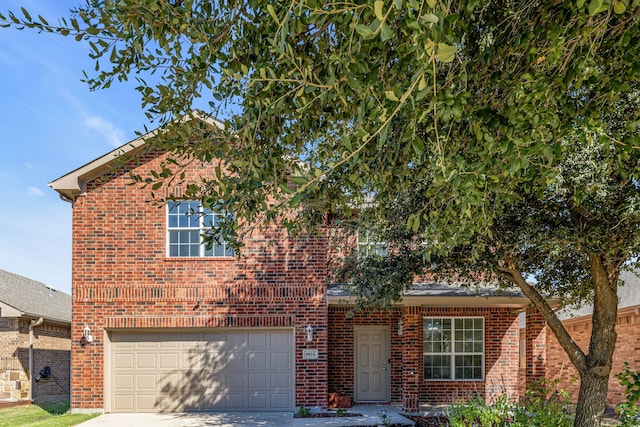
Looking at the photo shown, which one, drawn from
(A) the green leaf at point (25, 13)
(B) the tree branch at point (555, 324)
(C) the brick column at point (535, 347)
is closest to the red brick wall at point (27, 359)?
(B) the tree branch at point (555, 324)

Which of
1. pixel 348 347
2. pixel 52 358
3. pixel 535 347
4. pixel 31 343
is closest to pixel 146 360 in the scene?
pixel 348 347

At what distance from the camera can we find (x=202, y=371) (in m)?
12.0

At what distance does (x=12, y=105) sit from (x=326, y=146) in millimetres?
12800

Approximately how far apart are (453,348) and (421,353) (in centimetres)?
106

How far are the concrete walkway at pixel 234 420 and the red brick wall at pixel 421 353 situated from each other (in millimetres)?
1604

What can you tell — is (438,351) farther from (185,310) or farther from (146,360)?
(146,360)

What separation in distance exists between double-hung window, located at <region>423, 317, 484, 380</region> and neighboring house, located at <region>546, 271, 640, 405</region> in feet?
7.46

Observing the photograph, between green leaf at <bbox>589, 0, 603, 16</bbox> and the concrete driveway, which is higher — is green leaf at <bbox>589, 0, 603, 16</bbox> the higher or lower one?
the higher one

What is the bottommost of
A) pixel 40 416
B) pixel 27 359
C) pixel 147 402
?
pixel 40 416

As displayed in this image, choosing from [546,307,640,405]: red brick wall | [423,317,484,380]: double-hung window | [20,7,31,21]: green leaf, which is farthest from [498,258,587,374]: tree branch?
[20,7,31,21]: green leaf

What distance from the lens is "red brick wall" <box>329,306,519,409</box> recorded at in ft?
43.4

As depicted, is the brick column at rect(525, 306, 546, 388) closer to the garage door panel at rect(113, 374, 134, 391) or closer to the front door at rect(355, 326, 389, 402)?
the front door at rect(355, 326, 389, 402)

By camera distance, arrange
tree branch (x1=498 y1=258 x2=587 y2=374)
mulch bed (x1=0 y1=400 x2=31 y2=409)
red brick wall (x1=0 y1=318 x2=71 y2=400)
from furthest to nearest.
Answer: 1. red brick wall (x1=0 y1=318 x2=71 y2=400)
2. mulch bed (x1=0 y1=400 x2=31 y2=409)
3. tree branch (x1=498 y1=258 x2=587 y2=374)

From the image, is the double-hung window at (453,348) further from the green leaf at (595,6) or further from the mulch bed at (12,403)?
the mulch bed at (12,403)
